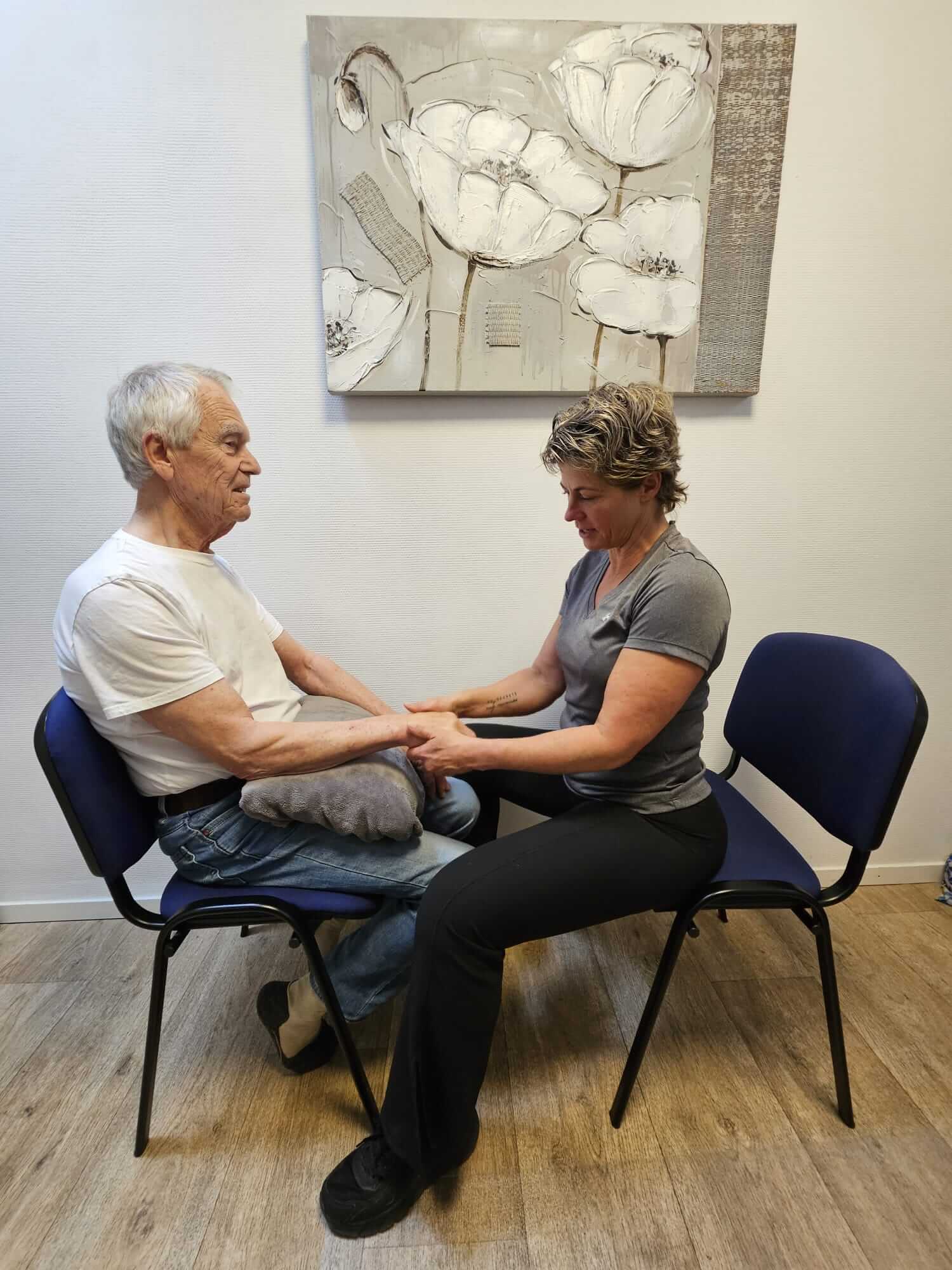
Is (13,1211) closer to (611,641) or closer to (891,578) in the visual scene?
(611,641)

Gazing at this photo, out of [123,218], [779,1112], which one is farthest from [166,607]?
[779,1112]

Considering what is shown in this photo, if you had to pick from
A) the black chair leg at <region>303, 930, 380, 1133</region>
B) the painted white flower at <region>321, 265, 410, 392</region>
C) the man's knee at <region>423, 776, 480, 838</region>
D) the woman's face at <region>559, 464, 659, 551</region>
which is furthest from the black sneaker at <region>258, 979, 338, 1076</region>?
the painted white flower at <region>321, 265, 410, 392</region>

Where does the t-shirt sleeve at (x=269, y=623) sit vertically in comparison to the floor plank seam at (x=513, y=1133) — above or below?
above

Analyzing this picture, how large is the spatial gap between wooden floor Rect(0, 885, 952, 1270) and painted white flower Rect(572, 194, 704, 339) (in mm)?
1555

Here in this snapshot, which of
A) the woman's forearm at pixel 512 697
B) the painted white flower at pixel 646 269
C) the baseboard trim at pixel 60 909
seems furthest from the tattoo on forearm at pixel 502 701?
the baseboard trim at pixel 60 909

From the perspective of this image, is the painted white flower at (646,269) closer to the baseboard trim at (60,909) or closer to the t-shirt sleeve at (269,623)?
the t-shirt sleeve at (269,623)

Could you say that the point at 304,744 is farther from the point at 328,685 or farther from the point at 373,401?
the point at 373,401

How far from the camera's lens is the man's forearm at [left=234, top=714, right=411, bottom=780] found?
3.43ft

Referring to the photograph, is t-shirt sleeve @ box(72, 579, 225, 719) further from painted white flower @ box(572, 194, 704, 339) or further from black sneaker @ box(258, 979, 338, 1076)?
painted white flower @ box(572, 194, 704, 339)

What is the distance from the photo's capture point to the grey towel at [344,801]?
1.07m

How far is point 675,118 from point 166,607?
144cm

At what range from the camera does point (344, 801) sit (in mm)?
1078

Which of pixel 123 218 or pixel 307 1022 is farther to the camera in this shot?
pixel 123 218

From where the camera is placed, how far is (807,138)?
1409 millimetres
